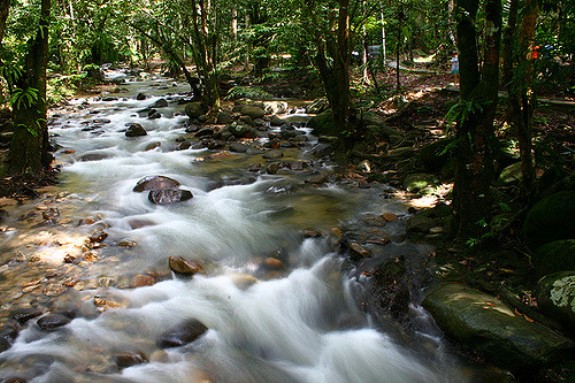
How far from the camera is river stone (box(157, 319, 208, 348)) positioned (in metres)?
4.40

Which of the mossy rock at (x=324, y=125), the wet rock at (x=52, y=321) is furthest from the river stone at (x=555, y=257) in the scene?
the mossy rock at (x=324, y=125)

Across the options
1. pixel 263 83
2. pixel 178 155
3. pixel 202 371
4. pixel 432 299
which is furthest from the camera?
pixel 263 83

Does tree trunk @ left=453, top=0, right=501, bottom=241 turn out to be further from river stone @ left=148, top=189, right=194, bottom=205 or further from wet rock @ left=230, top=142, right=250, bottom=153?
wet rock @ left=230, top=142, right=250, bottom=153

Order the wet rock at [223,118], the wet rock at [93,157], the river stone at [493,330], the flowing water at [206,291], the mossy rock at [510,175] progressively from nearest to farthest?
the river stone at [493,330] → the flowing water at [206,291] → the mossy rock at [510,175] → the wet rock at [93,157] → the wet rock at [223,118]

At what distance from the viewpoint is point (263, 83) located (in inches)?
829

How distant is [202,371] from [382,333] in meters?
1.96

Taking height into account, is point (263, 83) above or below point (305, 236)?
above

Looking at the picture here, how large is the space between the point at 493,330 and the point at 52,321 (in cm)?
435

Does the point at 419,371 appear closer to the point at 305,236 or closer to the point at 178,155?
the point at 305,236

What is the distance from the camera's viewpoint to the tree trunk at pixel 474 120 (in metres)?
4.50

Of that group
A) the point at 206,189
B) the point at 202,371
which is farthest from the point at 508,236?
the point at 206,189

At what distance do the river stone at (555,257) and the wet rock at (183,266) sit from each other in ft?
13.3

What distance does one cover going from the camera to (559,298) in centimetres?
384

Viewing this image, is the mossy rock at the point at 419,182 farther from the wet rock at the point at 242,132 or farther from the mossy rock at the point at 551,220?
the wet rock at the point at 242,132
